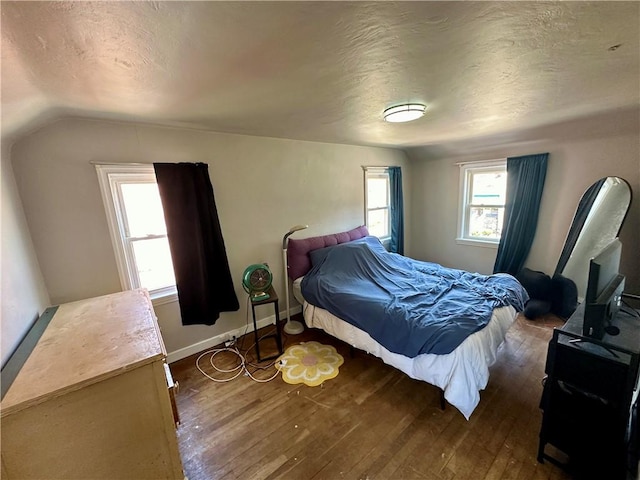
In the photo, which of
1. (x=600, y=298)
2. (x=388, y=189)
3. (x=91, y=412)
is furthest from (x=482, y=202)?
(x=91, y=412)

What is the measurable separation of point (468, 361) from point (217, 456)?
5.64 feet

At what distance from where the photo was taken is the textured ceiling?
886mm

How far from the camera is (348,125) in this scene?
2.55m

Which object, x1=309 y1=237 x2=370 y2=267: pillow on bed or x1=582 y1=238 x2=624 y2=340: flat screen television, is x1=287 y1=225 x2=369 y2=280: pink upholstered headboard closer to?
x1=309 y1=237 x2=370 y2=267: pillow on bed

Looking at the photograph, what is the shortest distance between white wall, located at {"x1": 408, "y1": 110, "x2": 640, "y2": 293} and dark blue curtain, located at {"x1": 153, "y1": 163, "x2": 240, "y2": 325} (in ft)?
11.4

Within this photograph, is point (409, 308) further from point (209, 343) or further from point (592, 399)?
point (209, 343)

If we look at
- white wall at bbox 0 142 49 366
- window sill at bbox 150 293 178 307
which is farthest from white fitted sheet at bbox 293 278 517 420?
white wall at bbox 0 142 49 366

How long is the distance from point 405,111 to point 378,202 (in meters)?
2.48

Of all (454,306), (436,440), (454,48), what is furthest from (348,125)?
(436,440)

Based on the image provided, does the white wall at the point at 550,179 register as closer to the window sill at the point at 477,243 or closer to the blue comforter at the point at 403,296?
the window sill at the point at 477,243

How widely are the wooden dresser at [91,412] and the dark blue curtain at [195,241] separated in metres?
1.18

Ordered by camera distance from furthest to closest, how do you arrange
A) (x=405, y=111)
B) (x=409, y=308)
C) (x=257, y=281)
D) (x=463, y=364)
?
(x=257, y=281)
(x=409, y=308)
(x=405, y=111)
(x=463, y=364)

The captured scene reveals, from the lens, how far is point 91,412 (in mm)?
1034

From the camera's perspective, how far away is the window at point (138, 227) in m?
2.17
